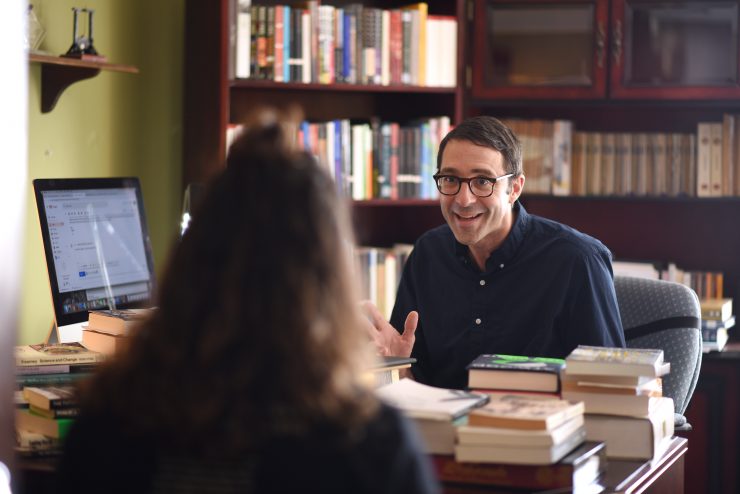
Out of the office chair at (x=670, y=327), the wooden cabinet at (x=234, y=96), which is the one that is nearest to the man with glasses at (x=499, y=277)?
the office chair at (x=670, y=327)

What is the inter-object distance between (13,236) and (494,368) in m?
0.99

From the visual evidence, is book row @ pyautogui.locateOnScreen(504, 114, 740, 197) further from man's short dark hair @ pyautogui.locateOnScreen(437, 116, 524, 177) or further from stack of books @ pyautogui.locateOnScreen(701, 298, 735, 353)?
man's short dark hair @ pyautogui.locateOnScreen(437, 116, 524, 177)

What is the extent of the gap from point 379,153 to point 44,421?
6.92 feet

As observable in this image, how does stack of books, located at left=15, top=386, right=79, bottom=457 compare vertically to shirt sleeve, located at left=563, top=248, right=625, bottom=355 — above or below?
below

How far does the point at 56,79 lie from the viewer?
3.05 meters

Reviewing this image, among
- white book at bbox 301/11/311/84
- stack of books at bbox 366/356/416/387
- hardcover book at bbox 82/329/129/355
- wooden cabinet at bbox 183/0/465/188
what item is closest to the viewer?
stack of books at bbox 366/356/416/387

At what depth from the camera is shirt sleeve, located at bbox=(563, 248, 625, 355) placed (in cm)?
252

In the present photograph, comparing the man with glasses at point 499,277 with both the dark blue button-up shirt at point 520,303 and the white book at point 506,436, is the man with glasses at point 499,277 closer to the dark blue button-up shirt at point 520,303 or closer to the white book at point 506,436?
the dark blue button-up shirt at point 520,303

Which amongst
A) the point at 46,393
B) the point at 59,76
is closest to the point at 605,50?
the point at 59,76

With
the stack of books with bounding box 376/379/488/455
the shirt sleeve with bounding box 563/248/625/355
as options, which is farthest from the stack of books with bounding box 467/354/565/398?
the shirt sleeve with bounding box 563/248/625/355

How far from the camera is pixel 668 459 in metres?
2.07

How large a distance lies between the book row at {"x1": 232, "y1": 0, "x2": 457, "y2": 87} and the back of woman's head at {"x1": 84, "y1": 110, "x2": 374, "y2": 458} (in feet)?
8.19

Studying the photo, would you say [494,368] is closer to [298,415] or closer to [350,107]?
[298,415]

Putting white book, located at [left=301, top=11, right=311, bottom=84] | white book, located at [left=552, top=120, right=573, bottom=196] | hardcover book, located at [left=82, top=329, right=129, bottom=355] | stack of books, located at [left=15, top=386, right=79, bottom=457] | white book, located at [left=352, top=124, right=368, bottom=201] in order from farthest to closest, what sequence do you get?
white book, located at [left=552, top=120, right=573, bottom=196] < white book, located at [left=352, top=124, right=368, bottom=201] < white book, located at [left=301, top=11, right=311, bottom=84] < hardcover book, located at [left=82, top=329, right=129, bottom=355] < stack of books, located at [left=15, top=386, right=79, bottom=457]
